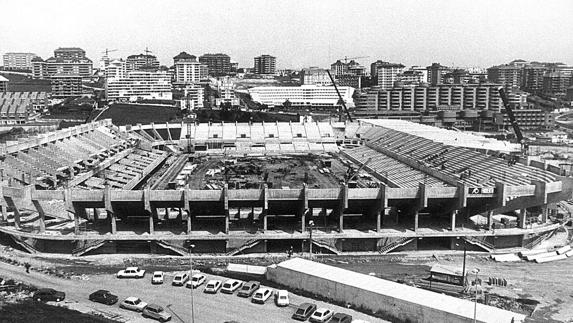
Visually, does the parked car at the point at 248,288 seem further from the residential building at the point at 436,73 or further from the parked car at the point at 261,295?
the residential building at the point at 436,73

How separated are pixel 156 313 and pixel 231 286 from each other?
13.3ft

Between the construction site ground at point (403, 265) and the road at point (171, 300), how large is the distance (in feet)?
6.69

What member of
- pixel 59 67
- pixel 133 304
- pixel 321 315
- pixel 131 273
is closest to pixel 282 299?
pixel 321 315

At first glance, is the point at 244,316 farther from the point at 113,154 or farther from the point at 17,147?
the point at 113,154

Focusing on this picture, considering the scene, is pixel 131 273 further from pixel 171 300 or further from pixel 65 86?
pixel 65 86

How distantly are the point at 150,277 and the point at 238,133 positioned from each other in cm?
5493

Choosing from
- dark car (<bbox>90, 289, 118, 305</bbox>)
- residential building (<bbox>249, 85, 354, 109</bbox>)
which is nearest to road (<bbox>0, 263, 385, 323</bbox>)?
dark car (<bbox>90, 289, 118, 305</bbox>)

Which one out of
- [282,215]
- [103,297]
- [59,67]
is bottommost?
[103,297]

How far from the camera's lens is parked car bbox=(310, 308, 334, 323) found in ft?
73.7

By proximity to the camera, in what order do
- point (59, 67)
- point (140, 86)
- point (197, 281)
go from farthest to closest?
point (59, 67)
point (140, 86)
point (197, 281)

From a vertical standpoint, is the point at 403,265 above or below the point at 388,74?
below

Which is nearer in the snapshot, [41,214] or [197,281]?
[197,281]

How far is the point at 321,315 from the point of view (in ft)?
74.2

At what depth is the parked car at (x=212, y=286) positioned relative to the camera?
25734 millimetres
